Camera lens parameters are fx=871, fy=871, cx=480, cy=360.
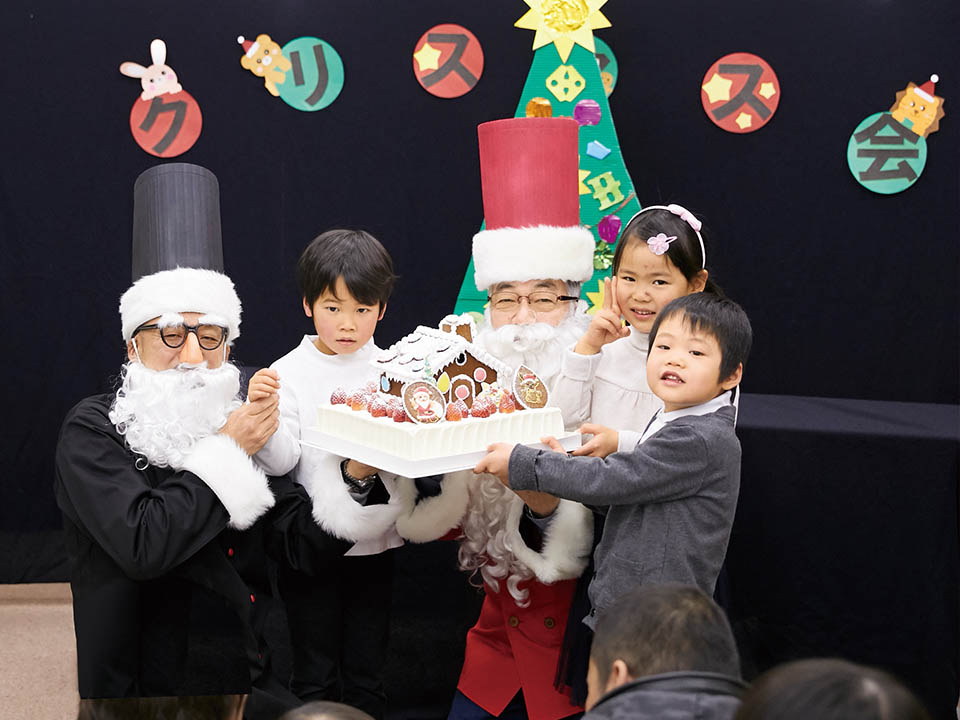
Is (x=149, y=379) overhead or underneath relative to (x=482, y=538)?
overhead

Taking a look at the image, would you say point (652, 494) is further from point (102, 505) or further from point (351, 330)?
point (102, 505)

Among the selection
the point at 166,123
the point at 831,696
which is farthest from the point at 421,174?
the point at 831,696

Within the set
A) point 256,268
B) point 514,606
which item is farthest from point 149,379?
point 256,268

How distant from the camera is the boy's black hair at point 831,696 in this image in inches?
33.9

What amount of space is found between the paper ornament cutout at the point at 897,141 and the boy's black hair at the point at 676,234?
246 cm

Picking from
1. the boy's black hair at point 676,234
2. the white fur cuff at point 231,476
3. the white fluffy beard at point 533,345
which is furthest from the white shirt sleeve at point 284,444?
the boy's black hair at point 676,234

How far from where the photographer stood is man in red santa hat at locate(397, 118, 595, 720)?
2.27 meters

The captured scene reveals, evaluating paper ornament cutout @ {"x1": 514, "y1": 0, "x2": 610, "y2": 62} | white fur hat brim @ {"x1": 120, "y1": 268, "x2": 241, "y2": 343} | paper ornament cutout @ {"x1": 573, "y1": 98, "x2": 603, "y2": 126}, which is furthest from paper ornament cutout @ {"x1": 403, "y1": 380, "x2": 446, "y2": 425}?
paper ornament cutout @ {"x1": 514, "y1": 0, "x2": 610, "y2": 62}

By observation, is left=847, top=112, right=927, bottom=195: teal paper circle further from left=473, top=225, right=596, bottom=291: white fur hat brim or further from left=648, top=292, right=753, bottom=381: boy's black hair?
left=648, top=292, right=753, bottom=381: boy's black hair

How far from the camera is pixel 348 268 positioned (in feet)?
7.89

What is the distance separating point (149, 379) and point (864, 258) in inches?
140

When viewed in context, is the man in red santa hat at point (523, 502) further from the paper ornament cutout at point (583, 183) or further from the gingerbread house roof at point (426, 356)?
the paper ornament cutout at point (583, 183)

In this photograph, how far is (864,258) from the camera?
4395 mm

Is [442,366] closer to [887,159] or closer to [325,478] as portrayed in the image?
[325,478]
